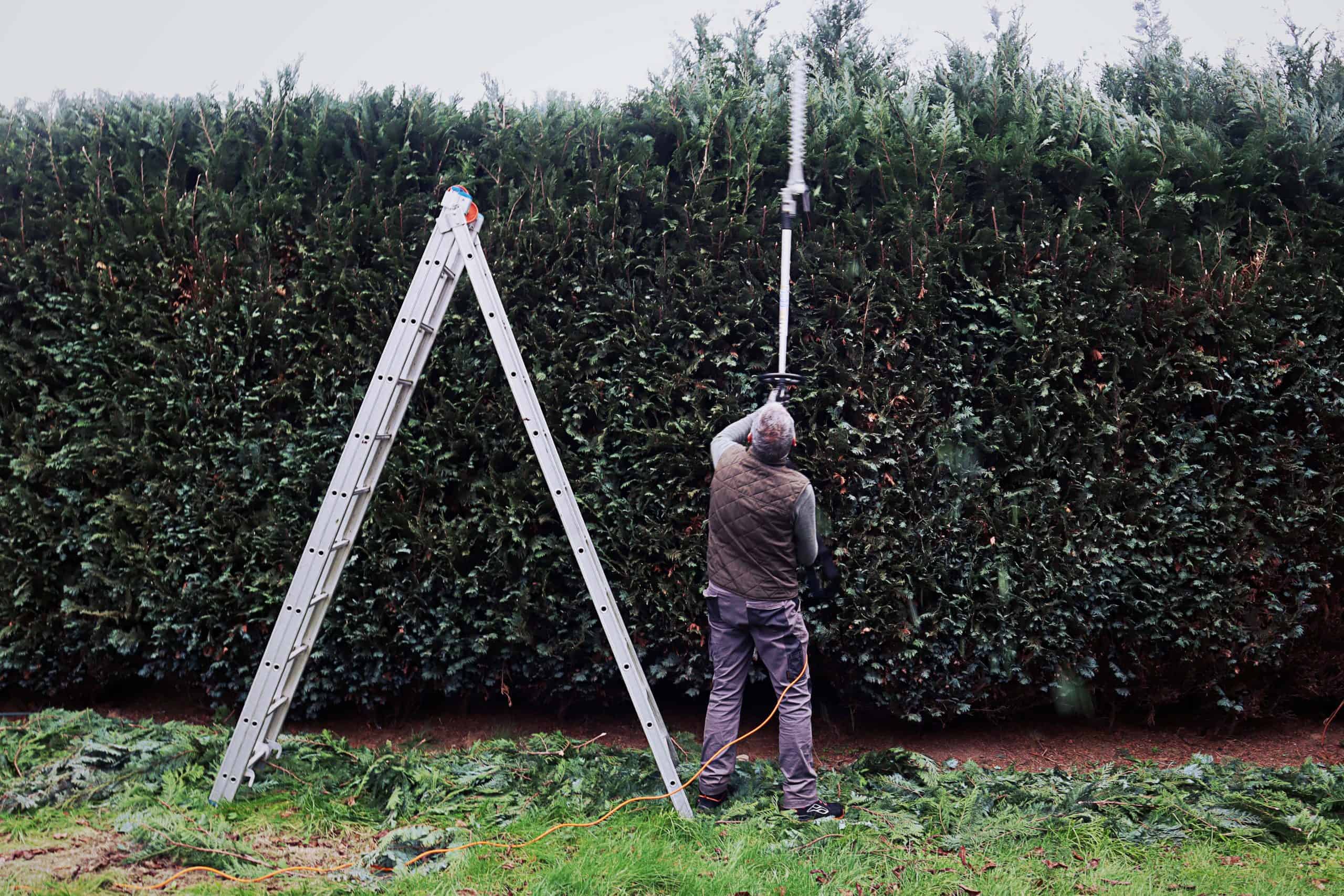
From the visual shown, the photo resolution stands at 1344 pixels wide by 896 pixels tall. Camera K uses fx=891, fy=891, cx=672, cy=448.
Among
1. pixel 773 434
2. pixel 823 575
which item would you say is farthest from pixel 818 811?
pixel 773 434

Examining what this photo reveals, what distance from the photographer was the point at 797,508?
14.0 feet

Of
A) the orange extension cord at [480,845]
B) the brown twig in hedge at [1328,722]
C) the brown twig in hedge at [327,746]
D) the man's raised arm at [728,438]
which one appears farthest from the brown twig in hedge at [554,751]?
the brown twig in hedge at [1328,722]

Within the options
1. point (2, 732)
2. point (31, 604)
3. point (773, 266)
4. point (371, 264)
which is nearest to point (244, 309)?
point (371, 264)

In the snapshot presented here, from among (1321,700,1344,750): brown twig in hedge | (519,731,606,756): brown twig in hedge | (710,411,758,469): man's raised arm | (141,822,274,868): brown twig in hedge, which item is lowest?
(141,822,274,868): brown twig in hedge

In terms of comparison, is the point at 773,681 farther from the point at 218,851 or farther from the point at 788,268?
the point at 218,851

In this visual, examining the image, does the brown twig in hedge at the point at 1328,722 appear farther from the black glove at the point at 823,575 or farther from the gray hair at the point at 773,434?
the gray hair at the point at 773,434

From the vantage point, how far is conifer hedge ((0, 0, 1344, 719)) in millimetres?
4934

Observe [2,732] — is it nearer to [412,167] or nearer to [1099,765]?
[412,167]

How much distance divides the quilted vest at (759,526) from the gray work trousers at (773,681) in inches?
3.6

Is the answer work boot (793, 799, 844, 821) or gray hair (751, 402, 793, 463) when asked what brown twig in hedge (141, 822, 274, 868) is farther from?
gray hair (751, 402, 793, 463)

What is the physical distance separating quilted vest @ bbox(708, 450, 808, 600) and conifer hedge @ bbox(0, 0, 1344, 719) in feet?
2.18

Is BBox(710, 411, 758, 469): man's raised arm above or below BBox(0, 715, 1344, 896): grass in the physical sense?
above

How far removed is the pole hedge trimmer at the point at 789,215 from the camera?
4.46 meters

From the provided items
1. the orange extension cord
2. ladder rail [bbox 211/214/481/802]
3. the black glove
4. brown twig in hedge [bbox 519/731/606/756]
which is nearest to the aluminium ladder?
ladder rail [bbox 211/214/481/802]
